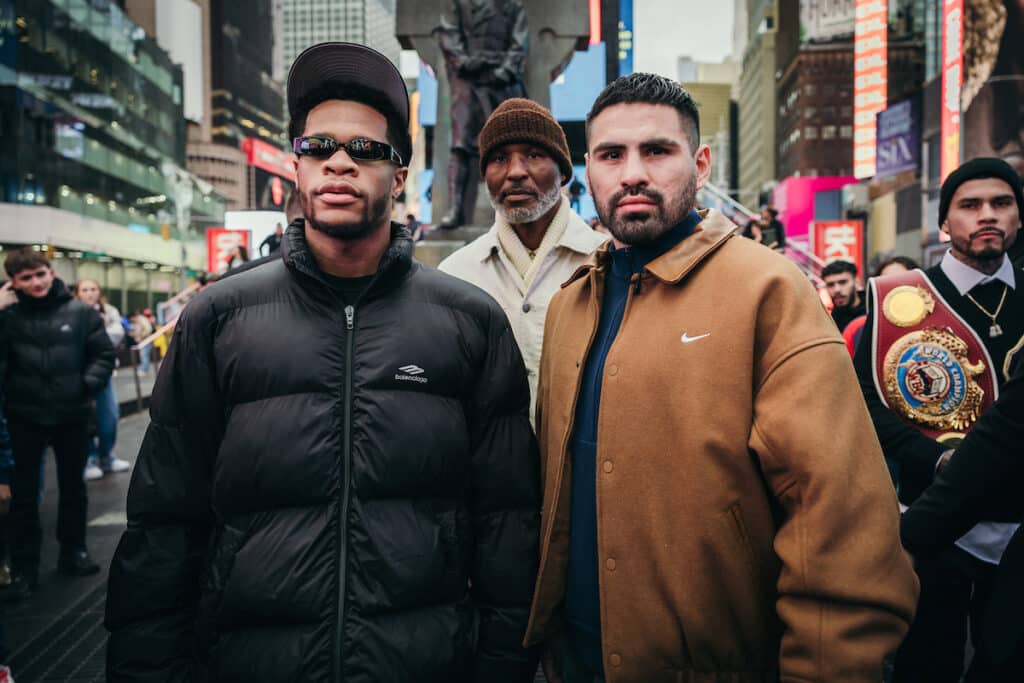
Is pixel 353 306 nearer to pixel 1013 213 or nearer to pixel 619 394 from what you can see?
pixel 619 394

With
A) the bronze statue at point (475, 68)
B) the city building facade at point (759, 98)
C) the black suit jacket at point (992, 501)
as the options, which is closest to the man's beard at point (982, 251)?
the black suit jacket at point (992, 501)

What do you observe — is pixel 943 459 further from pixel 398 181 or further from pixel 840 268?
pixel 840 268

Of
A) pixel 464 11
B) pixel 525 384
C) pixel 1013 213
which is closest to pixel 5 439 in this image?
pixel 525 384

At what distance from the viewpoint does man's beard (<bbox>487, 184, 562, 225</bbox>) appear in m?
3.46

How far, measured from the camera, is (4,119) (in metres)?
39.6

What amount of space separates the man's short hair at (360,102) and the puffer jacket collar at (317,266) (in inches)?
11.2

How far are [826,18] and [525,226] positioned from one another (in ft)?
293

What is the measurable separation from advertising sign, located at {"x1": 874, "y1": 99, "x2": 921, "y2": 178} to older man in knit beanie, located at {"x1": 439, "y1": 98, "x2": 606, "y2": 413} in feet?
119

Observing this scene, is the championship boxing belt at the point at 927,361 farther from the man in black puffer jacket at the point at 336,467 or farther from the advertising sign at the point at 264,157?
the advertising sign at the point at 264,157

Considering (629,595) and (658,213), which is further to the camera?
(658,213)

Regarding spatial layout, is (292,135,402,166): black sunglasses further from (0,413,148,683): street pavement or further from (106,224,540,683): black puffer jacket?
(0,413,148,683): street pavement

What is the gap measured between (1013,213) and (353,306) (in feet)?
9.70

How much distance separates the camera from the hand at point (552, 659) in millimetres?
2262

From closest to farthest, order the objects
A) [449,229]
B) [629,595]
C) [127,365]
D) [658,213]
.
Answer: [629,595] < [658,213] < [449,229] < [127,365]
